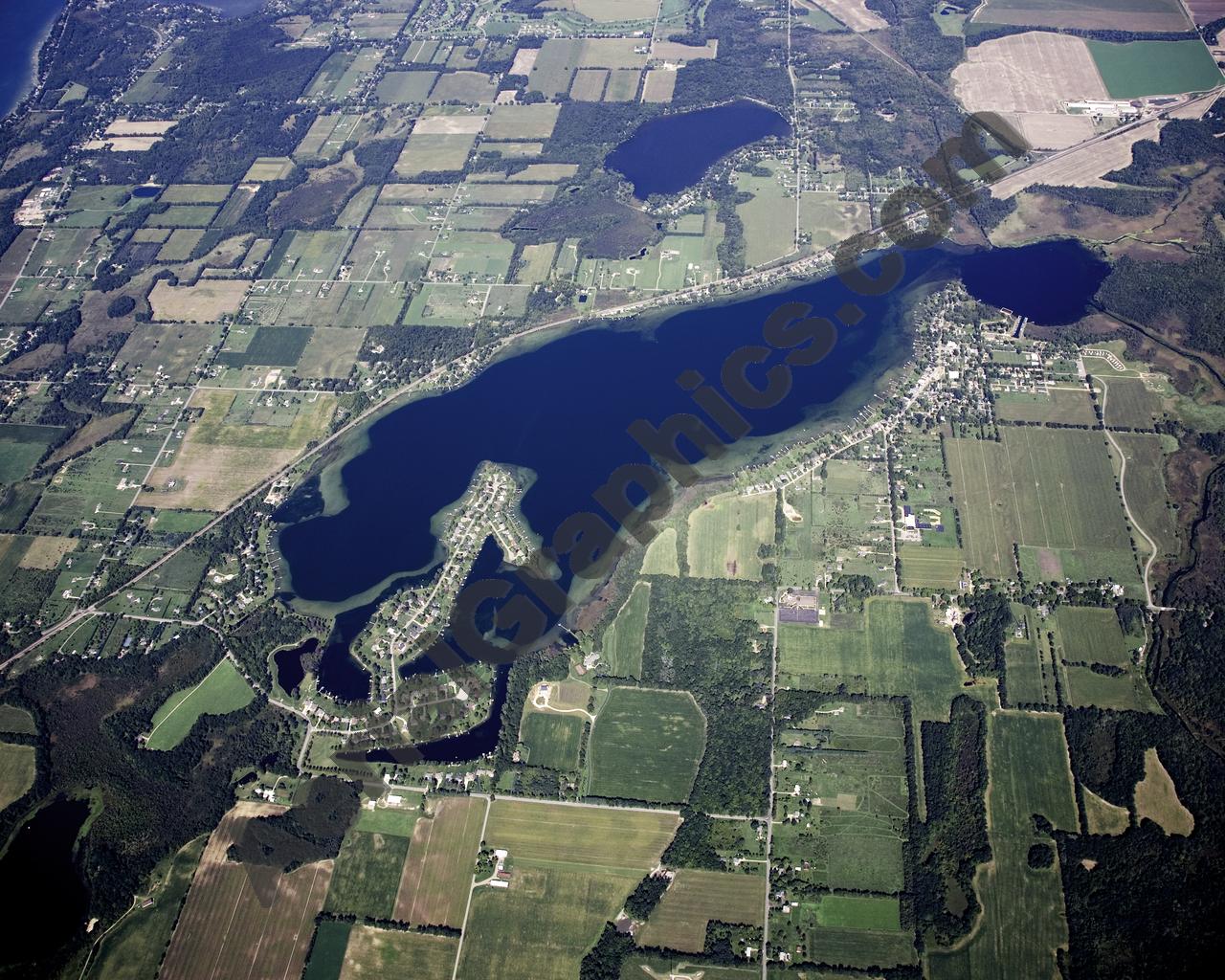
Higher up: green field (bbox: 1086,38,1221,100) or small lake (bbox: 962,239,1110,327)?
green field (bbox: 1086,38,1221,100)

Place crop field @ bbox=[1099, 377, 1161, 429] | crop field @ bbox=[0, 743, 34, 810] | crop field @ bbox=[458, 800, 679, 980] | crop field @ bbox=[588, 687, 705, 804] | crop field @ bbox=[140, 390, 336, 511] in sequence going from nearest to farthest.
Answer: crop field @ bbox=[458, 800, 679, 980], crop field @ bbox=[588, 687, 705, 804], crop field @ bbox=[0, 743, 34, 810], crop field @ bbox=[1099, 377, 1161, 429], crop field @ bbox=[140, 390, 336, 511]

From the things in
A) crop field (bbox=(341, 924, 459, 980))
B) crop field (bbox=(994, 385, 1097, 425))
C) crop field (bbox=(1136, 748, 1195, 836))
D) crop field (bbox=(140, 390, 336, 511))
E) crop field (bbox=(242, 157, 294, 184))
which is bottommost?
crop field (bbox=(1136, 748, 1195, 836))

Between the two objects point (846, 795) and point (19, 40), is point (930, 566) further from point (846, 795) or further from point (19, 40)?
point (19, 40)

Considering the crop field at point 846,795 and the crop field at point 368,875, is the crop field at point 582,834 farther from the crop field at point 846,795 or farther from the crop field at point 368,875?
the crop field at point 846,795

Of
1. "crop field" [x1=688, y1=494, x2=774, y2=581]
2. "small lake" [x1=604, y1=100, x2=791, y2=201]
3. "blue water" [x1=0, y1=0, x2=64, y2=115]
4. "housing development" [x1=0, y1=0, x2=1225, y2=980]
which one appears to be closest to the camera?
"housing development" [x1=0, y1=0, x2=1225, y2=980]

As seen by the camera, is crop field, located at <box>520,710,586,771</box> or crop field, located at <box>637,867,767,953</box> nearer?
crop field, located at <box>637,867,767,953</box>

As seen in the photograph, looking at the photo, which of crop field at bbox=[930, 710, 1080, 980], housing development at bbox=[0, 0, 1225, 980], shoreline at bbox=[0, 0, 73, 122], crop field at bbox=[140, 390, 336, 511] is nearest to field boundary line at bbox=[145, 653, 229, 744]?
housing development at bbox=[0, 0, 1225, 980]

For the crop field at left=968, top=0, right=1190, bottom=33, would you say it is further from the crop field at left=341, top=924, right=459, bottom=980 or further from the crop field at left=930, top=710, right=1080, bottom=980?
the crop field at left=341, top=924, right=459, bottom=980

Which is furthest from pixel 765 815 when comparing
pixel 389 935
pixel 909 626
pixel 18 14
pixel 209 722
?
pixel 18 14
